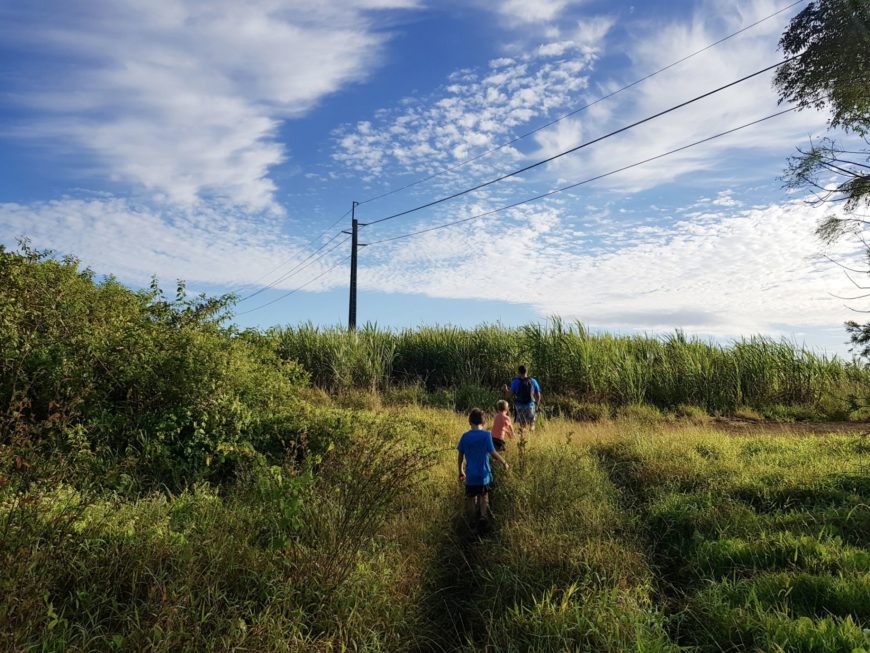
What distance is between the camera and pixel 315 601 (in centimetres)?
483

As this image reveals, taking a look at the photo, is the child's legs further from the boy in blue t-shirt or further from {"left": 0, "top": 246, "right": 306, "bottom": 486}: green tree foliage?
{"left": 0, "top": 246, "right": 306, "bottom": 486}: green tree foliage

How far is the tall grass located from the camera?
61.5ft

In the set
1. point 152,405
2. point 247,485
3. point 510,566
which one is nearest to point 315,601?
point 510,566

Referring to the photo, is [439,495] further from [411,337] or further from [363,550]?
[411,337]

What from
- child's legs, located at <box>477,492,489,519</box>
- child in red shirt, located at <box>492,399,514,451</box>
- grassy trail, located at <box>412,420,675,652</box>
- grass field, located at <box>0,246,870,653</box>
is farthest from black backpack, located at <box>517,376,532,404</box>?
child's legs, located at <box>477,492,489,519</box>

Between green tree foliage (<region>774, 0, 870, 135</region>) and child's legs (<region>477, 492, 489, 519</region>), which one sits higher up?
green tree foliage (<region>774, 0, 870, 135</region>)

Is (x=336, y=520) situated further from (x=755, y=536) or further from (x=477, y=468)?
(x=755, y=536)

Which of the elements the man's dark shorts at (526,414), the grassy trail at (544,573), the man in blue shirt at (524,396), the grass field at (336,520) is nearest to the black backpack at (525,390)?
the man in blue shirt at (524,396)

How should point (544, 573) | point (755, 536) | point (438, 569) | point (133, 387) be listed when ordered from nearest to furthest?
point (544, 573)
point (438, 569)
point (755, 536)
point (133, 387)

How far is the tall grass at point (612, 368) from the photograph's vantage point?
18734 mm

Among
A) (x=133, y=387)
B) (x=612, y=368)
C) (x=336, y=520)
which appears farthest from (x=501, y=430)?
(x=612, y=368)

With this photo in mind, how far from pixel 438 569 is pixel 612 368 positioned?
14224mm

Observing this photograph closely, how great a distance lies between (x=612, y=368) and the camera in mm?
18953

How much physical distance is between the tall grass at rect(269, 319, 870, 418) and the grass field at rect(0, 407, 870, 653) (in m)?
11.1
